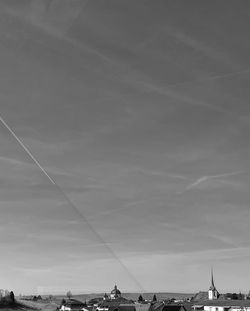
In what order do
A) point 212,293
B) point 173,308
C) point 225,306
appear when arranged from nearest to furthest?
A: point 173,308 < point 225,306 < point 212,293

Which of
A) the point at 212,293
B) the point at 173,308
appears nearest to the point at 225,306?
the point at 173,308

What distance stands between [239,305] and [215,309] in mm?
8938

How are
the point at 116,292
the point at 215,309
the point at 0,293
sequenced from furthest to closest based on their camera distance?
the point at 116,292 → the point at 215,309 → the point at 0,293

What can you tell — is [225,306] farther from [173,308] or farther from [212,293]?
[212,293]

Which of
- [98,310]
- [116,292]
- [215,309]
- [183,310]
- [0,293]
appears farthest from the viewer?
[116,292]

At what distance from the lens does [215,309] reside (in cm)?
12694

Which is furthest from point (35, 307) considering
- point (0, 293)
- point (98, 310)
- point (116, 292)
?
point (116, 292)

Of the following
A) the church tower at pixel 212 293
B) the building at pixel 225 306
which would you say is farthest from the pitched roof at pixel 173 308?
the church tower at pixel 212 293

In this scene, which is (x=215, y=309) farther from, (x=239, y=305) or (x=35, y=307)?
(x=35, y=307)

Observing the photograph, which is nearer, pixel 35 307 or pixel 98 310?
pixel 35 307

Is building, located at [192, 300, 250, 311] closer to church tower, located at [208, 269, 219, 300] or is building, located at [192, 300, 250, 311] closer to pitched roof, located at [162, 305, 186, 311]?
church tower, located at [208, 269, 219, 300]

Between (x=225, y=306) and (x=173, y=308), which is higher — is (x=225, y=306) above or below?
above

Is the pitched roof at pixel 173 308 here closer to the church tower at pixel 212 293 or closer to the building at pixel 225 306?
the building at pixel 225 306

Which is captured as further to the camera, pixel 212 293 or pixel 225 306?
pixel 212 293
